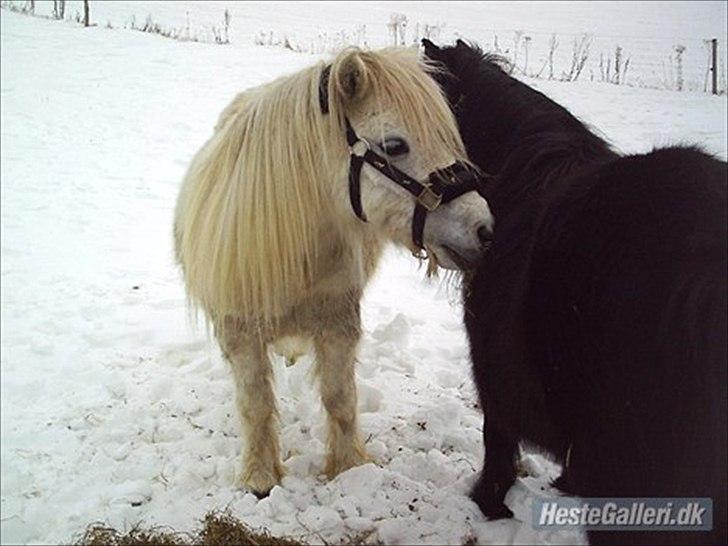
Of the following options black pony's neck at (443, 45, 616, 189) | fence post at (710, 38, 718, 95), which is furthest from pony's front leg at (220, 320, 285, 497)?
fence post at (710, 38, 718, 95)

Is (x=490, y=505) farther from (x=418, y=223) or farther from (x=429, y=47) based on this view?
→ (x=429, y=47)

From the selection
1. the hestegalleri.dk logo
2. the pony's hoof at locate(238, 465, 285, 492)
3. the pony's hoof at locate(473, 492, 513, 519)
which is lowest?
the pony's hoof at locate(238, 465, 285, 492)

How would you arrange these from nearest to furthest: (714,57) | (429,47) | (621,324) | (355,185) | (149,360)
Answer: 1. (621,324)
2. (355,185)
3. (429,47)
4. (714,57)
5. (149,360)

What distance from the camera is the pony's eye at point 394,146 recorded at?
1.16 metres

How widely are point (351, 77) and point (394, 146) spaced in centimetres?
18

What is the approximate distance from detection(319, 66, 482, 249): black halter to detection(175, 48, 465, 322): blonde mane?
0.15 ft

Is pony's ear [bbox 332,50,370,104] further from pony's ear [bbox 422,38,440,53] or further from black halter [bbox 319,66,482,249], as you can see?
pony's ear [bbox 422,38,440,53]

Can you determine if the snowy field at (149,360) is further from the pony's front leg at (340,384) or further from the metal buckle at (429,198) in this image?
the metal buckle at (429,198)

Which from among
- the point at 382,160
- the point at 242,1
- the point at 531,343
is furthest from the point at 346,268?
the point at 242,1

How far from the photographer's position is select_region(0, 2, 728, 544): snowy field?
1.21 meters

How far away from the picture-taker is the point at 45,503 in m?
1.11

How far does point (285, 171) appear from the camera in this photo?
128 cm

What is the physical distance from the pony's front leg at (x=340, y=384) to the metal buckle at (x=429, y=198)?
528mm

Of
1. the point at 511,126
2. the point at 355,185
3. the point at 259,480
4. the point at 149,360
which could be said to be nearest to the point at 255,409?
the point at 259,480
